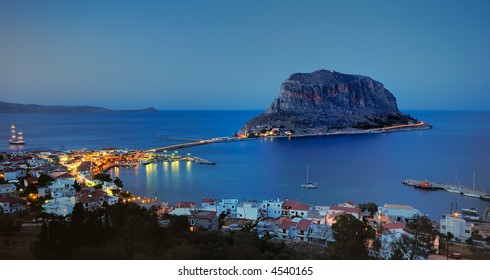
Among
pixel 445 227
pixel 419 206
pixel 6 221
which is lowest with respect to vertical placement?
pixel 419 206

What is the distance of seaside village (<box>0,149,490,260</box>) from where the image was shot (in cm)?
510

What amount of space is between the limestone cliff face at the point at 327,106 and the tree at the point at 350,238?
2655 centimetres

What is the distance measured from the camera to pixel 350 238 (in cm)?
263

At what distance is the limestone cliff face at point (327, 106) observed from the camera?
1277 inches

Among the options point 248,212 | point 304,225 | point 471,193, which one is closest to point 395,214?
point 304,225

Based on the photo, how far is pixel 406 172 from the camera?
13.3m

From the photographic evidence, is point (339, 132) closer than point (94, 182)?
No

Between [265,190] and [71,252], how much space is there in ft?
27.8

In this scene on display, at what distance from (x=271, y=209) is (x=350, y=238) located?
4734 millimetres

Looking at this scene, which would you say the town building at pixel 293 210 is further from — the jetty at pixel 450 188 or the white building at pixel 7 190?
the jetty at pixel 450 188

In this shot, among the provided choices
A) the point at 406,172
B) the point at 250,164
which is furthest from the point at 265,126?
the point at 406,172
